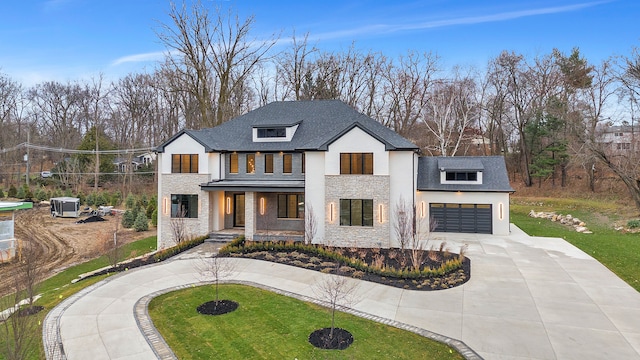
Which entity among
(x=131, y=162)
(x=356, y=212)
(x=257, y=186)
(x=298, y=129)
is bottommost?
(x=356, y=212)

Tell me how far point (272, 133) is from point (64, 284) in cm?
1224

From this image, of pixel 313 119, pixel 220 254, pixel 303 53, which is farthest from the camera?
pixel 303 53

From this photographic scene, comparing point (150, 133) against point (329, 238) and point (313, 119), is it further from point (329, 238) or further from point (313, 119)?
point (329, 238)

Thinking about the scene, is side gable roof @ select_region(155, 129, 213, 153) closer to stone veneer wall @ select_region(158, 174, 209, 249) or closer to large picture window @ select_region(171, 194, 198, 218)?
stone veneer wall @ select_region(158, 174, 209, 249)

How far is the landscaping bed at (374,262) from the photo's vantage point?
39.7ft

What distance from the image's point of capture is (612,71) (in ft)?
98.4

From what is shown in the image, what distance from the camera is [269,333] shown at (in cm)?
803

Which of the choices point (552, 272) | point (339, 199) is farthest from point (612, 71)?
point (339, 199)

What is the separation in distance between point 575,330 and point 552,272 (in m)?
5.33

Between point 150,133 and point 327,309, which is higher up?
point 150,133

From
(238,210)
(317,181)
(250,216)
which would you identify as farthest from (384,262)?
(238,210)

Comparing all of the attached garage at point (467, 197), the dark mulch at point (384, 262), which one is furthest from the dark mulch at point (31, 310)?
the attached garage at point (467, 197)

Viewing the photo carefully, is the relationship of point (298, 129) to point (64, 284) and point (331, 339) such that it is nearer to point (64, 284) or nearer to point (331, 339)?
point (64, 284)

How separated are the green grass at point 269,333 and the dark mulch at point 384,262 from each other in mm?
2751
